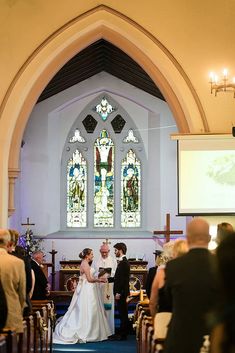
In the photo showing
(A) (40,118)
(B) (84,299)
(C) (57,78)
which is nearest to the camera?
(B) (84,299)

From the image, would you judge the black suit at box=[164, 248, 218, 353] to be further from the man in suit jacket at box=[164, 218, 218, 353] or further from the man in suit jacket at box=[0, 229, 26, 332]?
the man in suit jacket at box=[0, 229, 26, 332]

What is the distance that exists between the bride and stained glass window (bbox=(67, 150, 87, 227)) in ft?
24.8

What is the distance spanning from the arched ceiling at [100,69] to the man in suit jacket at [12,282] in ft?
31.6

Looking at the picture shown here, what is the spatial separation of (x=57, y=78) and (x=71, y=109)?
2.06 metres

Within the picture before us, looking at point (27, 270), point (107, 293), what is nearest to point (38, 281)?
point (27, 270)

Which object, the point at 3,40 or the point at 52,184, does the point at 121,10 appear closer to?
the point at 3,40

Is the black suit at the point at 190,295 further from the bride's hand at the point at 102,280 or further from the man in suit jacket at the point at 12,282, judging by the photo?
the bride's hand at the point at 102,280

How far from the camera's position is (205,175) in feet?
33.6

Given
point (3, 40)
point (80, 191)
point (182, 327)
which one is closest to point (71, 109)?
point (80, 191)

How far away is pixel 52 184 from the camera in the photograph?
58.5 ft

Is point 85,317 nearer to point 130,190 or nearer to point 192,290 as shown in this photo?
point 192,290

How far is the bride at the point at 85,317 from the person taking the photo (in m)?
10.3

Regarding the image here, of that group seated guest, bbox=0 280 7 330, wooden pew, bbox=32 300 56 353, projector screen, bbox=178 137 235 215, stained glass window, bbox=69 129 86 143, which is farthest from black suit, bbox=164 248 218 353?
stained glass window, bbox=69 129 86 143

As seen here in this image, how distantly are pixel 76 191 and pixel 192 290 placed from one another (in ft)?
49.1
